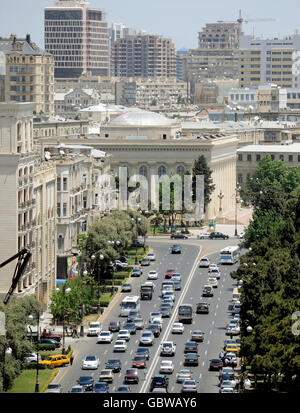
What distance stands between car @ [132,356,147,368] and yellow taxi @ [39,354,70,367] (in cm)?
312

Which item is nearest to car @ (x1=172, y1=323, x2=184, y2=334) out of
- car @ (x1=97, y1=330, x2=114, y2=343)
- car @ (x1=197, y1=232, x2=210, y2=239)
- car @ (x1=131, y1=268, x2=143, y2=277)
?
car @ (x1=97, y1=330, x2=114, y2=343)

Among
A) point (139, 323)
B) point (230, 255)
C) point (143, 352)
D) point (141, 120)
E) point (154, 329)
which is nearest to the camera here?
point (143, 352)

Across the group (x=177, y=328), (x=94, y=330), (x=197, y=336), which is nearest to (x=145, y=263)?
(x=177, y=328)

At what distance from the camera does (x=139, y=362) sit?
53.4 metres

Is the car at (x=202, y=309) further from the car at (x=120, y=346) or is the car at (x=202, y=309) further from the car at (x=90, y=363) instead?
the car at (x=90, y=363)

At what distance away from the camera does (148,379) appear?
1964 inches

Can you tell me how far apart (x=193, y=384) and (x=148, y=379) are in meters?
3.99

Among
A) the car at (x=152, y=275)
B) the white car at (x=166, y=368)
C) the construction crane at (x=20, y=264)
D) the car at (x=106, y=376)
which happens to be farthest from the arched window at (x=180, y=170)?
the car at (x=106, y=376)

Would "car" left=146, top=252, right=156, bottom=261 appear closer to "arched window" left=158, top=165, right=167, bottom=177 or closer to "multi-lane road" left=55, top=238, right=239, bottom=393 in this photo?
"multi-lane road" left=55, top=238, right=239, bottom=393

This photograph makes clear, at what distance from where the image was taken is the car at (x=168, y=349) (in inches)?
2250

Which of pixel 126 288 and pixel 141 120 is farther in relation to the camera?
pixel 141 120

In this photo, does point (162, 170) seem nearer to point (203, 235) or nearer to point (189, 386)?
point (203, 235)

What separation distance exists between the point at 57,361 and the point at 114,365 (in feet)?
10.5

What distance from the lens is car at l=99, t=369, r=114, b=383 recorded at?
49281mm
